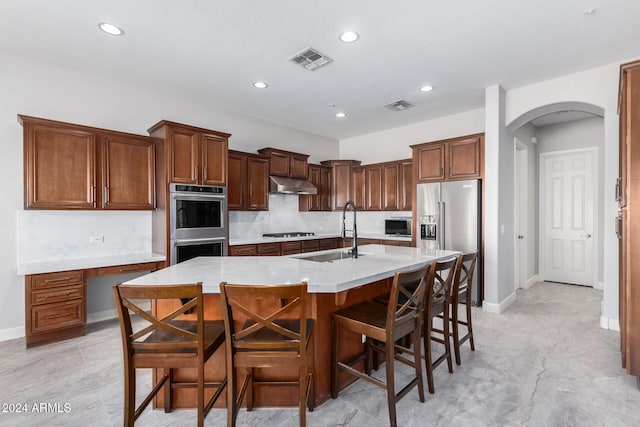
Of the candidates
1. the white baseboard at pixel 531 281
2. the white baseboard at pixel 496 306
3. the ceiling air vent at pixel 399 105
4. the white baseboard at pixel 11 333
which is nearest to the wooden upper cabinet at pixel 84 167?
the white baseboard at pixel 11 333

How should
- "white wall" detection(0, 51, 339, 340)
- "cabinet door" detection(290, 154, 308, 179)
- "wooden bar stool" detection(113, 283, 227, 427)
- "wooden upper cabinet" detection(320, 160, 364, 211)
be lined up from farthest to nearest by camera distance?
"wooden upper cabinet" detection(320, 160, 364, 211) < "cabinet door" detection(290, 154, 308, 179) < "white wall" detection(0, 51, 339, 340) < "wooden bar stool" detection(113, 283, 227, 427)

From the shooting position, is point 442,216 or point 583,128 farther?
point 583,128

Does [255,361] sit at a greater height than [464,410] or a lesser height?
greater

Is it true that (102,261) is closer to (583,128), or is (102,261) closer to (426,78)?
(426,78)

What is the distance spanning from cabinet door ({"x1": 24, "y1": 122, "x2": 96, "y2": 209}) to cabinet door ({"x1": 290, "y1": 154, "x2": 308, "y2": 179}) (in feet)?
9.63

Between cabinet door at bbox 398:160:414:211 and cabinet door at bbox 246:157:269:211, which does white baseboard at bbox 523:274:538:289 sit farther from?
cabinet door at bbox 246:157:269:211

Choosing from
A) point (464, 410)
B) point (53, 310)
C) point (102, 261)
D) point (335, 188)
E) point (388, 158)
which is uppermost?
point (388, 158)

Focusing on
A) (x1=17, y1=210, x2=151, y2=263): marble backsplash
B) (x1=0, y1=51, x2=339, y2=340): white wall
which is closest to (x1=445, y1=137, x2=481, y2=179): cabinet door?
(x1=0, y1=51, x2=339, y2=340): white wall

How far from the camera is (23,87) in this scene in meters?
3.40

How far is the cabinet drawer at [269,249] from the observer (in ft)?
16.1

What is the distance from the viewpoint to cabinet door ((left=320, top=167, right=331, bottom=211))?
6329mm

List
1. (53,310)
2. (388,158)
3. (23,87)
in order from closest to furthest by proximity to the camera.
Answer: (53,310) → (23,87) → (388,158)

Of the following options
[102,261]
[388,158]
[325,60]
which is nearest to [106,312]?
[102,261]

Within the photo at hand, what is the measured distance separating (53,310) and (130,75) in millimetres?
2686
